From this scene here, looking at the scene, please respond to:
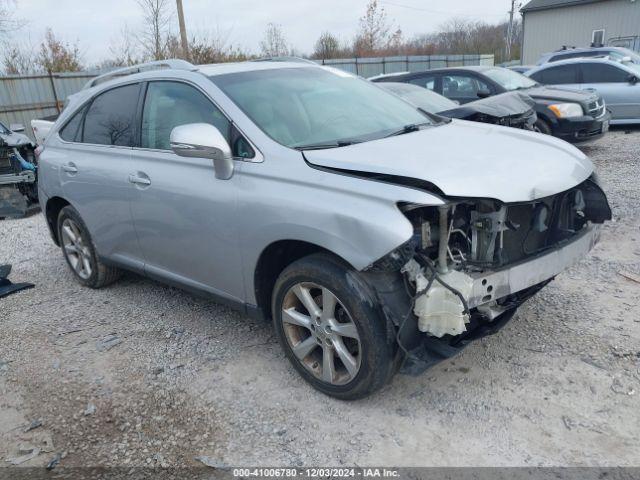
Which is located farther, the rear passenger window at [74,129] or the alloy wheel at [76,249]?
the alloy wheel at [76,249]

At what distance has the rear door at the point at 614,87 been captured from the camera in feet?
36.1

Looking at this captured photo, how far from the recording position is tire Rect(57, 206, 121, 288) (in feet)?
15.8

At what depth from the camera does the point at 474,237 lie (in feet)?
9.32

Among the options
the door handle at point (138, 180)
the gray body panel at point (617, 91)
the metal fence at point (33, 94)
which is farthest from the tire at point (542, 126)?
the metal fence at point (33, 94)

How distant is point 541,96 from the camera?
9.18 meters

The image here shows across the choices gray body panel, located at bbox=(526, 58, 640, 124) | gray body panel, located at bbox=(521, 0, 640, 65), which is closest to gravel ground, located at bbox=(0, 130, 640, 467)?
gray body panel, located at bbox=(526, 58, 640, 124)

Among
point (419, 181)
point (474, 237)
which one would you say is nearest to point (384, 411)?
point (474, 237)

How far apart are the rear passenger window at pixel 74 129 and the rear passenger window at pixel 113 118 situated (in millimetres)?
98

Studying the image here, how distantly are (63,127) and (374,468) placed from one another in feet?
13.2

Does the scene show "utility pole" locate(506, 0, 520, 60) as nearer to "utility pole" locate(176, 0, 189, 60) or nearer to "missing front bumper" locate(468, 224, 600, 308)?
"utility pole" locate(176, 0, 189, 60)

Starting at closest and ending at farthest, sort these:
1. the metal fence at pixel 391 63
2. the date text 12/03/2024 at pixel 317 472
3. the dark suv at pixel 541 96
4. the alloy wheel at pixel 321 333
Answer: the date text 12/03/2024 at pixel 317 472, the alloy wheel at pixel 321 333, the dark suv at pixel 541 96, the metal fence at pixel 391 63

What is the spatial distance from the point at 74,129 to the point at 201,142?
7.41ft

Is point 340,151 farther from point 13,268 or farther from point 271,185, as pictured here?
point 13,268

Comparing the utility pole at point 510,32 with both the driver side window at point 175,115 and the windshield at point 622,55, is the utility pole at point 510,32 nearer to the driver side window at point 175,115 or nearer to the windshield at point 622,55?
the windshield at point 622,55
